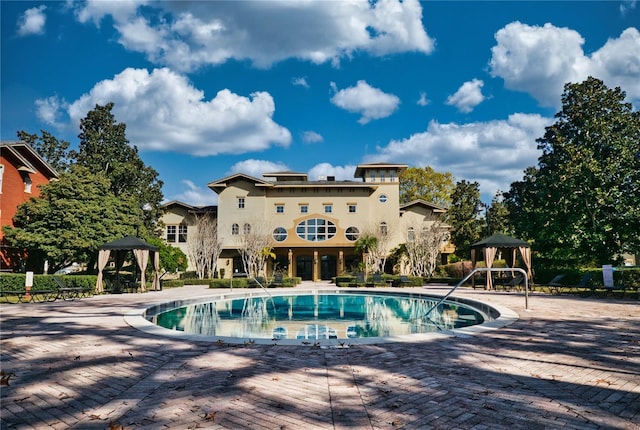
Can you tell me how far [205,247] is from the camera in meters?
30.9

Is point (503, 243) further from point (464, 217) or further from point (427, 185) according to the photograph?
point (427, 185)

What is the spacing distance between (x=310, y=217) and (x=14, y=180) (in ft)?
67.0

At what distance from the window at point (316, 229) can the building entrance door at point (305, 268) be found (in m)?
2.52

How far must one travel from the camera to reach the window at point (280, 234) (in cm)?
3353

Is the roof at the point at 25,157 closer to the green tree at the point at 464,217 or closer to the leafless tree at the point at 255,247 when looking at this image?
the leafless tree at the point at 255,247

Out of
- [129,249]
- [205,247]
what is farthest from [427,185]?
[129,249]

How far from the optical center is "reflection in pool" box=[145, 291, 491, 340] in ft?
34.0

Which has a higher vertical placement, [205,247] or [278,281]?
[205,247]

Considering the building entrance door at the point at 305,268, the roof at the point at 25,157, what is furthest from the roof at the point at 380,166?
the roof at the point at 25,157

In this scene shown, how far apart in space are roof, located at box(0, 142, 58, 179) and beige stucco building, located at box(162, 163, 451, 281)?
9.86m

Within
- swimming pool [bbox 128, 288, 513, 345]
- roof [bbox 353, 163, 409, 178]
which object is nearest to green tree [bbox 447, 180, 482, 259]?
roof [bbox 353, 163, 409, 178]

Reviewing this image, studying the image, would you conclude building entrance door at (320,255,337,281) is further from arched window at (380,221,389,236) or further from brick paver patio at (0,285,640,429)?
brick paver patio at (0,285,640,429)

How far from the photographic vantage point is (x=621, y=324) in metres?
8.95

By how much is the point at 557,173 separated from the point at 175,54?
72.0 ft
